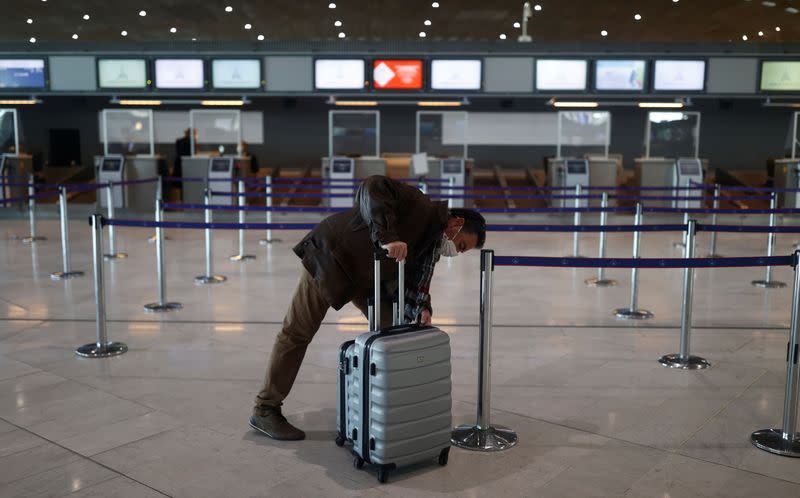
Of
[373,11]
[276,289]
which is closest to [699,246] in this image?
[276,289]

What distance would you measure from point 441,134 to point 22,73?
1029 cm

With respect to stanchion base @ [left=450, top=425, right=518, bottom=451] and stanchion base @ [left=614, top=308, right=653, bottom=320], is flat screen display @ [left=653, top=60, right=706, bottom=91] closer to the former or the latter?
stanchion base @ [left=614, top=308, right=653, bottom=320]

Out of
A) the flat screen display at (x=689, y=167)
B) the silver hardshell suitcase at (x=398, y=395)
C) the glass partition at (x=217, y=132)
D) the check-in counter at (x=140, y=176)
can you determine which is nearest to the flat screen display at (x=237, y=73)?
the check-in counter at (x=140, y=176)

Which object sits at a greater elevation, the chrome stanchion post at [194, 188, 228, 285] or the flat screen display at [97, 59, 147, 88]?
the flat screen display at [97, 59, 147, 88]

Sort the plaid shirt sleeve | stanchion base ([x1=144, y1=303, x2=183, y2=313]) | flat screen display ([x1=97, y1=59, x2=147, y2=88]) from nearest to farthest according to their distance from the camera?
the plaid shirt sleeve < stanchion base ([x1=144, y1=303, x2=183, y2=313]) < flat screen display ([x1=97, y1=59, x2=147, y2=88])

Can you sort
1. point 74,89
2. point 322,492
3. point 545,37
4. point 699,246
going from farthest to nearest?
point 545,37 < point 74,89 < point 699,246 < point 322,492

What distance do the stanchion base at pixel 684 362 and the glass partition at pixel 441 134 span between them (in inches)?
533

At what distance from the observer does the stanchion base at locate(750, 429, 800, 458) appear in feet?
13.5

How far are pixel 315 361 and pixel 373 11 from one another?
1247 cm

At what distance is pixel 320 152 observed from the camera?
22406mm

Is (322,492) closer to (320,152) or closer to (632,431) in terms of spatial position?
(632,431)

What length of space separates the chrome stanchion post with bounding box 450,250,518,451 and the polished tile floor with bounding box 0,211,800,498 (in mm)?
98

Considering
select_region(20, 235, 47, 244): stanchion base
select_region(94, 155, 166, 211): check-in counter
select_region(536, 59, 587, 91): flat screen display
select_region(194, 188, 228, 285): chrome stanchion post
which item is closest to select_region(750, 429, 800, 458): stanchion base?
select_region(194, 188, 228, 285): chrome stanchion post

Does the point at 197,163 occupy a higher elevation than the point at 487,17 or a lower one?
lower
